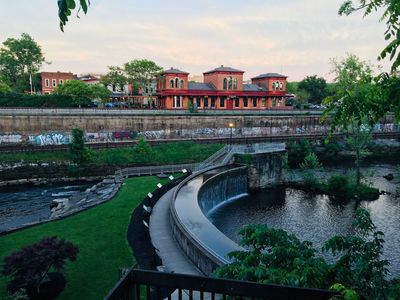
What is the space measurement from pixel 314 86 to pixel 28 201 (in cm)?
7992

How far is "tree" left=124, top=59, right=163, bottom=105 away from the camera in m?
68.7

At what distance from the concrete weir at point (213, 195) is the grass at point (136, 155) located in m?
7.80

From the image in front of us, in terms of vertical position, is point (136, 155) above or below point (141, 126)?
below

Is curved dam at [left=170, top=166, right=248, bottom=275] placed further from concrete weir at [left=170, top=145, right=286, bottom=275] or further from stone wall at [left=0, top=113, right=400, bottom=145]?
stone wall at [left=0, top=113, right=400, bottom=145]

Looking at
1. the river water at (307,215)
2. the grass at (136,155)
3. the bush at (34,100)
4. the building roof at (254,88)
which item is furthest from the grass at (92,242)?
the building roof at (254,88)

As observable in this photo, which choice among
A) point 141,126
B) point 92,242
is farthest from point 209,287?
point 141,126

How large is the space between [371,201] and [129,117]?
3618 centimetres

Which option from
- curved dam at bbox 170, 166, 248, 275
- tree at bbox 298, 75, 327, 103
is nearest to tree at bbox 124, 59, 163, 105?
curved dam at bbox 170, 166, 248, 275

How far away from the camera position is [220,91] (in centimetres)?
7275

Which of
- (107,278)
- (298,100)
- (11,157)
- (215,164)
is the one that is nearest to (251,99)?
(298,100)

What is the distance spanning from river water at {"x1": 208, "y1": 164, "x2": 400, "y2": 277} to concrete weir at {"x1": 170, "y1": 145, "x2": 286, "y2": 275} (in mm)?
1668

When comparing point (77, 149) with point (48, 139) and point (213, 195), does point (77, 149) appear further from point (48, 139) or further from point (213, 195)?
point (213, 195)

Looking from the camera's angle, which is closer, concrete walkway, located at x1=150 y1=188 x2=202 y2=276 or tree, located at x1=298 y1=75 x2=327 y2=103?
concrete walkway, located at x1=150 y1=188 x2=202 y2=276

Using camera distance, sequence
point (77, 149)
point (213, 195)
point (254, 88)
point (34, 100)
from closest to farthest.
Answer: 1. point (213, 195)
2. point (77, 149)
3. point (34, 100)
4. point (254, 88)
